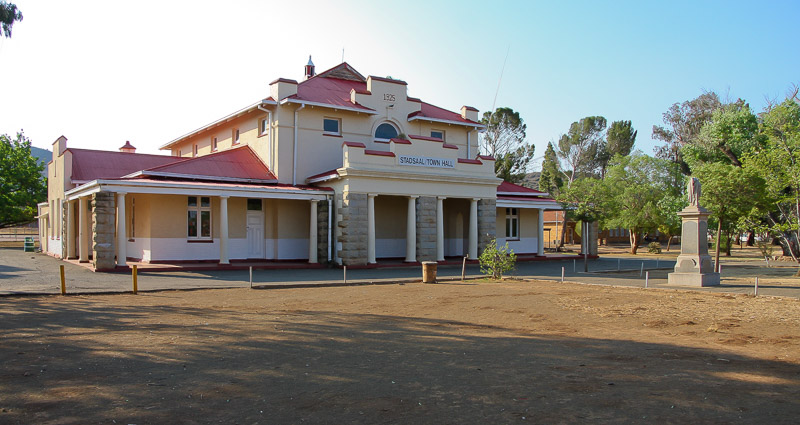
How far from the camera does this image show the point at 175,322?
34.2ft

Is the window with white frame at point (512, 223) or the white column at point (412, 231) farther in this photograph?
the window with white frame at point (512, 223)

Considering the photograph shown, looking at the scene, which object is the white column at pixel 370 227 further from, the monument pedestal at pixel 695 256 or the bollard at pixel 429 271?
the monument pedestal at pixel 695 256

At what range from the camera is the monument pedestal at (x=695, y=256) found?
717 inches

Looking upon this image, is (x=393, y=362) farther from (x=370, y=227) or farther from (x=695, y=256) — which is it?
(x=370, y=227)

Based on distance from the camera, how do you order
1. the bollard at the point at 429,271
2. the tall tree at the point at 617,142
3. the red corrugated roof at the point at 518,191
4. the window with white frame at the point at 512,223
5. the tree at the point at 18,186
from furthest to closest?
1. the tall tree at the point at 617,142
2. the tree at the point at 18,186
3. the red corrugated roof at the point at 518,191
4. the window with white frame at the point at 512,223
5. the bollard at the point at 429,271

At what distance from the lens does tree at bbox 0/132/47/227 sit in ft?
138

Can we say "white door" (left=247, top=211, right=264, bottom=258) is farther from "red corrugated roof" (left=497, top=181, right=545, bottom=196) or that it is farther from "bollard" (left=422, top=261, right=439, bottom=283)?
"red corrugated roof" (left=497, top=181, right=545, bottom=196)

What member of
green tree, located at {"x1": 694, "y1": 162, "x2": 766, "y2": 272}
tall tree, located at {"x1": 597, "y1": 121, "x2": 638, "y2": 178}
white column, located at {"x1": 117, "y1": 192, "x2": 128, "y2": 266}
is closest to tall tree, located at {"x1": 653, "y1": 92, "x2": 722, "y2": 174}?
tall tree, located at {"x1": 597, "y1": 121, "x2": 638, "y2": 178}

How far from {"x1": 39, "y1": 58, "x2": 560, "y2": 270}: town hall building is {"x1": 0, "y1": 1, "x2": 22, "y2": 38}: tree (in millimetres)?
7104

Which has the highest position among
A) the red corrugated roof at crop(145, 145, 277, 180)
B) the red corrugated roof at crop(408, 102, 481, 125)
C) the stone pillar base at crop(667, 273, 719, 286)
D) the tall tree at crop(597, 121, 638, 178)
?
the tall tree at crop(597, 121, 638, 178)

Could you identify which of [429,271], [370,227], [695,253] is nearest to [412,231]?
[370,227]

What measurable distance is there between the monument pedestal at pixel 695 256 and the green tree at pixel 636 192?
25.8 meters

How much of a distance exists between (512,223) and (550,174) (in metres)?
35.8

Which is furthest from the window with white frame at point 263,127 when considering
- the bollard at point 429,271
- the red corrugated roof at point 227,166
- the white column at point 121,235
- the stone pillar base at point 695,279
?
the stone pillar base at point 695,279
